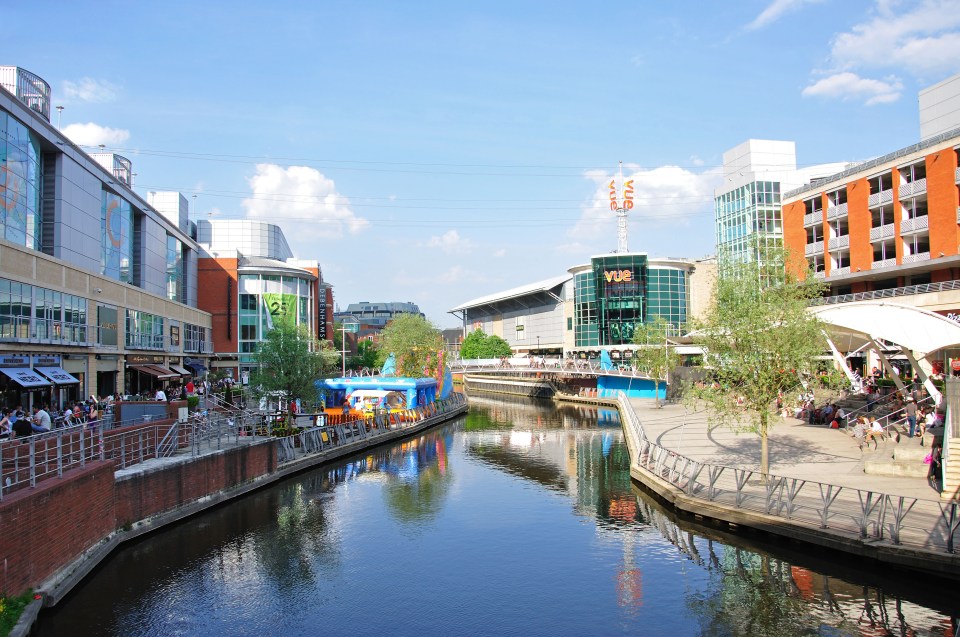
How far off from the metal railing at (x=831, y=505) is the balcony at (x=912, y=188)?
33.5 meters

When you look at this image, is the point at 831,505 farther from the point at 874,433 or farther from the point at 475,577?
the point at 874,433

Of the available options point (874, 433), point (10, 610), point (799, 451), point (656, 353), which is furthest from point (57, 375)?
point (656, 353)

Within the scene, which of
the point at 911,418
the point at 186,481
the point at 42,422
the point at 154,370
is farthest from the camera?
the point at 154,370

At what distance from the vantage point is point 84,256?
3788 centimetres

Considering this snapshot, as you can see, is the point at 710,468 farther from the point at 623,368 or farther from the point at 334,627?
the point at 623,368

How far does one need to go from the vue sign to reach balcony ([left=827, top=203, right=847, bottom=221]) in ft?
124

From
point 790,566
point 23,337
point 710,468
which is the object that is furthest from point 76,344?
point 790,566

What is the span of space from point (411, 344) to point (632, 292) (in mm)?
40661

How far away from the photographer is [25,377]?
27281 millimetres

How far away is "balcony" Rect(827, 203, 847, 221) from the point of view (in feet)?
182

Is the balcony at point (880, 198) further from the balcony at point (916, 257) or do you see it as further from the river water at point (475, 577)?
the river water at point (475, 577)

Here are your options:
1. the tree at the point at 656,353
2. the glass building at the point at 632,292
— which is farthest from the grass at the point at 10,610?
the glass building at the point at 632,292

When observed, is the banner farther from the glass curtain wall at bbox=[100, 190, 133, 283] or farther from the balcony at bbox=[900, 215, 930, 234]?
the balcony at bbox=[900, 215, 930, 234]

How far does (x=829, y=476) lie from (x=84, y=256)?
35.6m
